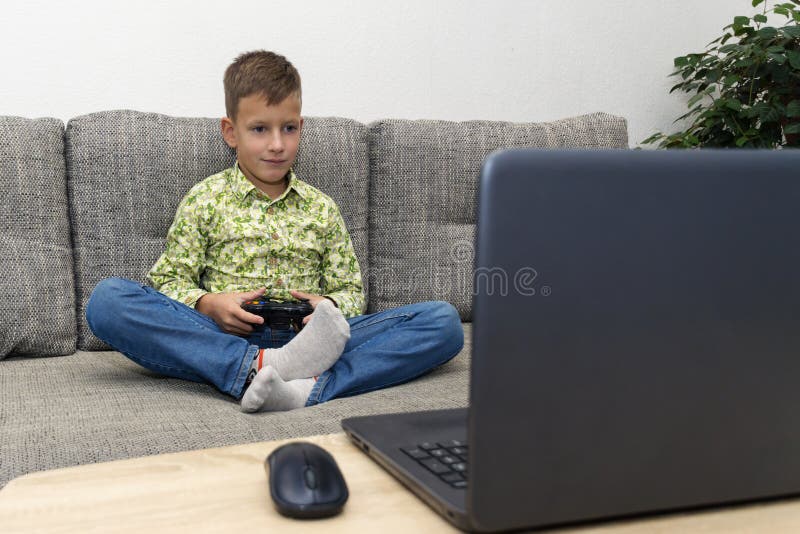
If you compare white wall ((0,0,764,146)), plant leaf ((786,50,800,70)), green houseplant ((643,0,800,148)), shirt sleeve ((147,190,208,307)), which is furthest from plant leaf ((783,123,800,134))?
shirt sleeve ((147,190,208,307))

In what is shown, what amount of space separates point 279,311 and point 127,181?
0.48 m

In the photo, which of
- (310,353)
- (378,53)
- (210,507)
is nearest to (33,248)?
(310,353)

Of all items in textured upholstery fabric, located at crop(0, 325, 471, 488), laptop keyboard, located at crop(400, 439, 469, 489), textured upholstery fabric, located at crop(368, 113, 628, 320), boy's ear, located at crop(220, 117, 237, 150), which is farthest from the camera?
textured upholstery fabric, located at crop(368, 113, 628, 320)

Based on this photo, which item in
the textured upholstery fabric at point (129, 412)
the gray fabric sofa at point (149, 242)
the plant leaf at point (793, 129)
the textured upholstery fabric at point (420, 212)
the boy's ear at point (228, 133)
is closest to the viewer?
the textured upholstery fabric at point (129, 412)

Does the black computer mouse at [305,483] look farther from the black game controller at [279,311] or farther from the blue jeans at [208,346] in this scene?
the black game controller at [279,311]

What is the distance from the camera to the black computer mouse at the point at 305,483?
48 cm

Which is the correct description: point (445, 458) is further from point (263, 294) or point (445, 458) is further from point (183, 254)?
point (183, 254)

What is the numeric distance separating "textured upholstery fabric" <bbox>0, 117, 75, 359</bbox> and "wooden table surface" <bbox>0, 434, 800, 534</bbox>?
43.7 inches

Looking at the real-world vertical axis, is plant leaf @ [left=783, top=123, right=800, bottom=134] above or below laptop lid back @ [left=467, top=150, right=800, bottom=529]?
above

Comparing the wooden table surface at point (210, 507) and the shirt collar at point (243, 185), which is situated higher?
the shirt collar at point (243, 185)

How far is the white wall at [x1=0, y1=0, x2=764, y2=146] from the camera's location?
1920 millimetres

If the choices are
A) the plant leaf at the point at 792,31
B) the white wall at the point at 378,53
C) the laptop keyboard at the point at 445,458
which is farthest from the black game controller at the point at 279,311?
the plant leaf at the point at 792,31

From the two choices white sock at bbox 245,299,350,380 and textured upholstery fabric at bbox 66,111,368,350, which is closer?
white sock at bbox 245,299,350,380

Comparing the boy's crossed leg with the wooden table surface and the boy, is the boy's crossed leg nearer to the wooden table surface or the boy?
the boy
